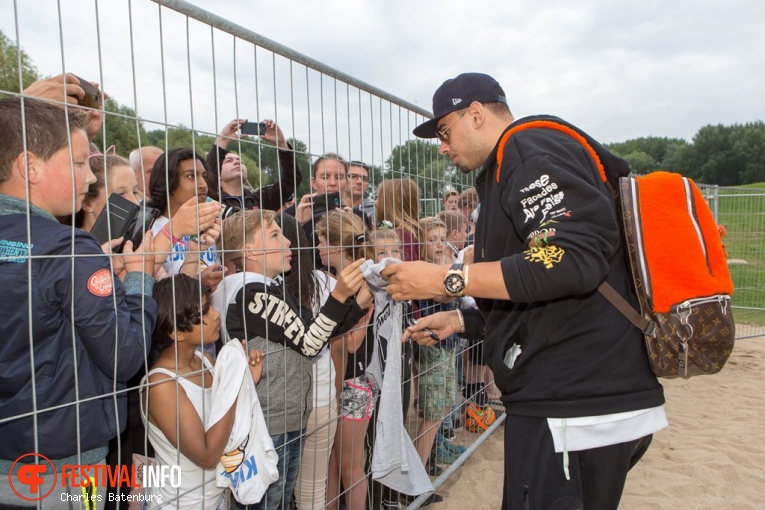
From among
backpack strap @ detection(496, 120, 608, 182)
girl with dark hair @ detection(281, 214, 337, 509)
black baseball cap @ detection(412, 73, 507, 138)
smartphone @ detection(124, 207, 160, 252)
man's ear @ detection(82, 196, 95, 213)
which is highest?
black baseball cap @ detection(412, 73, 507, 138)

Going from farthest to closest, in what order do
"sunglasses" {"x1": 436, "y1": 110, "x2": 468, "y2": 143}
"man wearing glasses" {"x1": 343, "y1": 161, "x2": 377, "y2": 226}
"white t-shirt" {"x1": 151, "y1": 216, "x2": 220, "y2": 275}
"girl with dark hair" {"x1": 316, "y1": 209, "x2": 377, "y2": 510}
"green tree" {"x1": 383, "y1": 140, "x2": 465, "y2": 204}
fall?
"green tree" {"x1": 383, "y1": 140, "x2": 465, "y2": 204}, "girl with dark hair" {"x1": 316, "y1": 209, "x2": 377, "y2": 510}, "man wearing glasses" {"x1": 343, "y1": 161, "x2": 377, "y2": 226}, "sunglasses" {"x1": 436, "y1": 110, "x2": 468, "y2": 143}, "white t-shirt" {"x1": 151, "y1": 216, "x2": 220, "y2": 275}

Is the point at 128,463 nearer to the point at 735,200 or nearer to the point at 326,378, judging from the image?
the point at 326,378

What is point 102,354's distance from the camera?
1.46m

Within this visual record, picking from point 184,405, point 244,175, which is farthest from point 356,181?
point 184,405

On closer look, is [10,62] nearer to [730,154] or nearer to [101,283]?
[101,283]

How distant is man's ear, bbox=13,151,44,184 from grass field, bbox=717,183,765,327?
9894 mm

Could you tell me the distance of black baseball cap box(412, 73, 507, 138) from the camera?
1.99 metres

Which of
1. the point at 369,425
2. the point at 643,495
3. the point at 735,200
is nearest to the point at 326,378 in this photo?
the point at 369,425

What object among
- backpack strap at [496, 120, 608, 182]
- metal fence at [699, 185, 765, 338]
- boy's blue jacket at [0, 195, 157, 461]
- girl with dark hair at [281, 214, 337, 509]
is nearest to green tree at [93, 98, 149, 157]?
boy's blue jacket at [0, 195, 157, 461]

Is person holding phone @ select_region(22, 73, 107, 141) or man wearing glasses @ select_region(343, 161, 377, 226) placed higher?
person holding phone @ select_region(22, 73, 107, 141)

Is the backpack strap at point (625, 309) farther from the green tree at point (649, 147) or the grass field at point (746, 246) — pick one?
the green tree at point (649, 147)

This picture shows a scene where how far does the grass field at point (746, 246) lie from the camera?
9.06m

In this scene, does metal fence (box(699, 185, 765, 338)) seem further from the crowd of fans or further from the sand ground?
the crowd of fans

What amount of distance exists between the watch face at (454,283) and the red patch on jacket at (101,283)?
946mm
